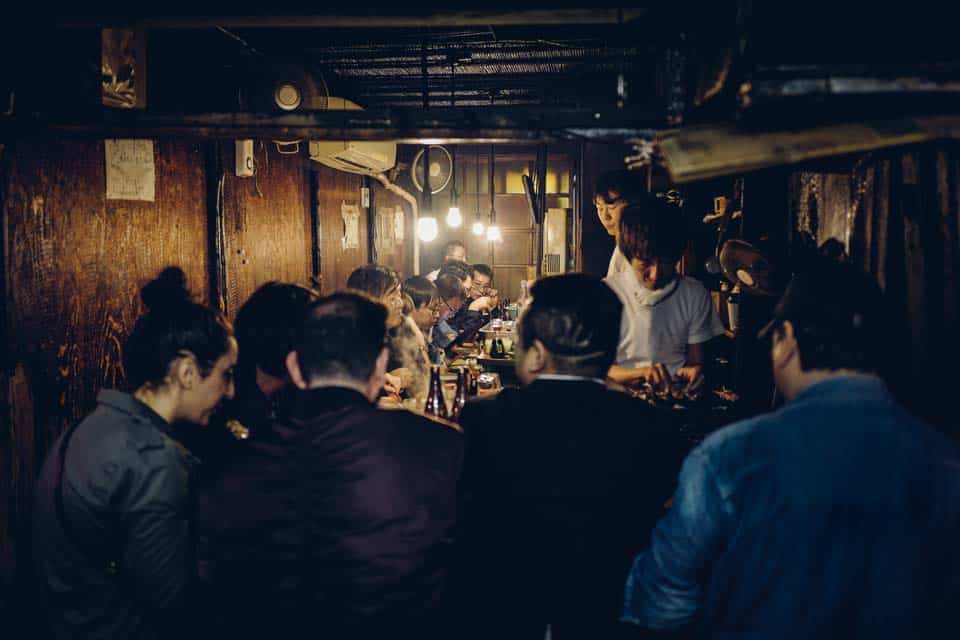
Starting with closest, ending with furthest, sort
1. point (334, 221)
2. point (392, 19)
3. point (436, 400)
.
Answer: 1. point (392, 19)
2. point (436, 400)
3. point (334, 221)

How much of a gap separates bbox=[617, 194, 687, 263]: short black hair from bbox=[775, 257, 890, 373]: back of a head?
2.84 metres

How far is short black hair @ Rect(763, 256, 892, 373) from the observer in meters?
2.19

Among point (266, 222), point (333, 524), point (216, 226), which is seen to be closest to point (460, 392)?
point (333, 524)

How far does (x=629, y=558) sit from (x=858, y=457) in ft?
3.34

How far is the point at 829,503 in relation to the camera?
2.00 metres

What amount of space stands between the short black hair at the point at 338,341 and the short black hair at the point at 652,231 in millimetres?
3187

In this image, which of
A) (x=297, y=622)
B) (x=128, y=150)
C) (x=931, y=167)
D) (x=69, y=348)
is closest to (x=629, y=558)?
(x=297, y=622)

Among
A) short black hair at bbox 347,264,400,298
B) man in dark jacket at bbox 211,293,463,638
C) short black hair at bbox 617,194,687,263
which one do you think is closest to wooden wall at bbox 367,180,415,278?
short black hair at bbox 347,264,400,298

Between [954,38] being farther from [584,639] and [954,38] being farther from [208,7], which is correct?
[208,7]

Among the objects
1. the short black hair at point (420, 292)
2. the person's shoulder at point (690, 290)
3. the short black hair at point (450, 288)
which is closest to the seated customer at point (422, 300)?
the short black hair at point (420, 292)

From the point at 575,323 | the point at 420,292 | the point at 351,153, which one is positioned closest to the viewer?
the point at 575,323

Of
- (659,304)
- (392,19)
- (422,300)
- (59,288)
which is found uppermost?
(392,19)

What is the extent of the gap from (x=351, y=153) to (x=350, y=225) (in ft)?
8.77

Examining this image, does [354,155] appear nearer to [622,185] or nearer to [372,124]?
[622,185]
